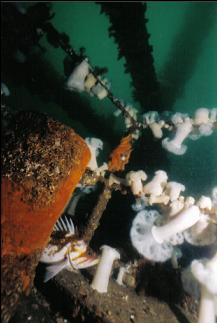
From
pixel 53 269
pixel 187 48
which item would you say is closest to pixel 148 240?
pixel 53 269

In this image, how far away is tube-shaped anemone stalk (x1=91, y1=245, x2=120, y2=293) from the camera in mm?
3307

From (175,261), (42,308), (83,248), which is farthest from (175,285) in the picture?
(42,308)

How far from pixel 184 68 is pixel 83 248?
5.83m

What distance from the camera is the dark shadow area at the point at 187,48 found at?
6832 mm

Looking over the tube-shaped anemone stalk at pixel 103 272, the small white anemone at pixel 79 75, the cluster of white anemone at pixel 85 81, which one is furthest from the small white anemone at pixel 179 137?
the tube-shaped anemone stalk at pixel 103 272

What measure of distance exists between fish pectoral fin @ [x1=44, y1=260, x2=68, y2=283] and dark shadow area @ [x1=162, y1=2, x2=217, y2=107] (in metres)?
4.66

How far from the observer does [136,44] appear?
3.98m

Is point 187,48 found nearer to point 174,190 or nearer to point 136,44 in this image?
point 136,44

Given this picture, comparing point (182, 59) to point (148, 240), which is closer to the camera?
point (148, 240)

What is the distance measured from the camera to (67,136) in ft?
7.48

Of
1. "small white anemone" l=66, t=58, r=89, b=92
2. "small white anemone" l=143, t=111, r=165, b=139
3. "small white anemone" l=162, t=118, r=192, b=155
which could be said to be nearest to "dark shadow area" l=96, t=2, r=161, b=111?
"small white anemone" l=66, t=58, r=89, b=92

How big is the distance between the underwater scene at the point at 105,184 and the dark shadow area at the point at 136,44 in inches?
0.7

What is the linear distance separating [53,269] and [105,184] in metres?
1.17

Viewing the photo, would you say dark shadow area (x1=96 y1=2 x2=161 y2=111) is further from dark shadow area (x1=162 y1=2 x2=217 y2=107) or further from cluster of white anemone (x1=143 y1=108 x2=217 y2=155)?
dark shadow area (x1=162 y1=2 x2=217 y2=107)
